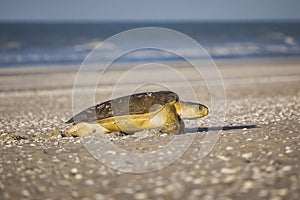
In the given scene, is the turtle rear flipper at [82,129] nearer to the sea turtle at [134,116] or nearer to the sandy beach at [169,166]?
the sea turtle at [134,116]

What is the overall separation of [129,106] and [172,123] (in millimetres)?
942

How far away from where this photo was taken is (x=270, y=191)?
505cm

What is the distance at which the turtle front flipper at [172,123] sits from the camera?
29.3ft

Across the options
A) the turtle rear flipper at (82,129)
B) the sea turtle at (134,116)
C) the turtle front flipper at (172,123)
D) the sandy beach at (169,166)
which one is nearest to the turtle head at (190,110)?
the sea turtle at (134,116)

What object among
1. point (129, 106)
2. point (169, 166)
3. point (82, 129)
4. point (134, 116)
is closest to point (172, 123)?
point (134, 116)

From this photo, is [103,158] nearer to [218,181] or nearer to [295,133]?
[218,181]

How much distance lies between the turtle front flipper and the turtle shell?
7.9 inches

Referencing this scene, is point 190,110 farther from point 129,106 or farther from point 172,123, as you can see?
point 129,106

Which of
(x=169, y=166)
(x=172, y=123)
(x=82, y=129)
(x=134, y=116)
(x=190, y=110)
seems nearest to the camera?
(x=169, y=166)

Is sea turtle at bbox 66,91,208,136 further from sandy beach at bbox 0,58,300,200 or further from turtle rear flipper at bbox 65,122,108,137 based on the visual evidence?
sandy beach at bbox 0,58,300,200

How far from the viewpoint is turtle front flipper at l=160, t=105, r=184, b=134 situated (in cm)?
892

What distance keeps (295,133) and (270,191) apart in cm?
363

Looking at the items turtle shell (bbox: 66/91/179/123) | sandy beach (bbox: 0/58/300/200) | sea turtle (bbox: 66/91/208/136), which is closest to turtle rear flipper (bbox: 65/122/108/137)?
sea turtle (bbox: 66/91/208/136)

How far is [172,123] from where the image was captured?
9.02 meters
